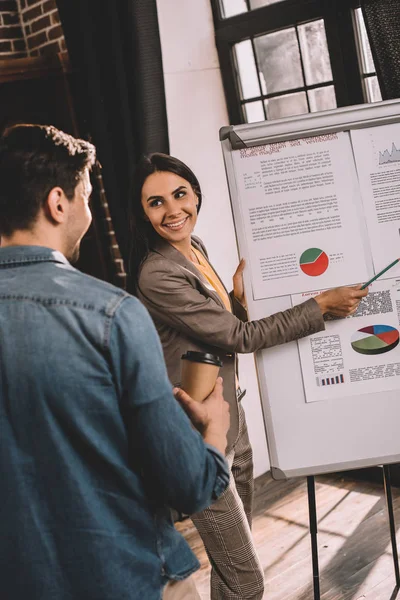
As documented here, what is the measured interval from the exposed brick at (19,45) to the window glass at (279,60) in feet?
4.02

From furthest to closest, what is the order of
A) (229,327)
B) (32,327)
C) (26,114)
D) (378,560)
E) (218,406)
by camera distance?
(26,114)
(378,560)
(229,327)
(218,406)
(32,327)

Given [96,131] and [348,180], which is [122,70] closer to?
[96,131]

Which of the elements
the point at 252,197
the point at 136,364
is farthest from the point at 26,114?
the point at 136,364

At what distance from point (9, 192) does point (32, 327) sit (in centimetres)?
23

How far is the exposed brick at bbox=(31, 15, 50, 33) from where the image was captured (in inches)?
136

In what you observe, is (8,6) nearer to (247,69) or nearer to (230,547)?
(247,69)

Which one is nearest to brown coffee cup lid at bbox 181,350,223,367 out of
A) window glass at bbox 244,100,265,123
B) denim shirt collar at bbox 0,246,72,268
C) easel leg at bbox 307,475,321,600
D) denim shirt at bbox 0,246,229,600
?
denim shirt at bbox 0,246,229,600

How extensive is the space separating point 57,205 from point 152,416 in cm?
38

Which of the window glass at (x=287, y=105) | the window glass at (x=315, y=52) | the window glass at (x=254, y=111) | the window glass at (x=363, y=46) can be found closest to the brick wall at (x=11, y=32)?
the window glass at (x=254, y=111)

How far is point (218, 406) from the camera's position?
1337mm

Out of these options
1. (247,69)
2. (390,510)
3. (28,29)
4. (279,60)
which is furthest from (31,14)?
(390,510)

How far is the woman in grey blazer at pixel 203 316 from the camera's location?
1904mm

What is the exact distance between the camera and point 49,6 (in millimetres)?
3428

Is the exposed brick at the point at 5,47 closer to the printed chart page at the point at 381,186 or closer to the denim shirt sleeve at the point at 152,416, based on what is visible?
the printed chart page at the point at 381,186
